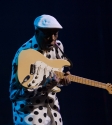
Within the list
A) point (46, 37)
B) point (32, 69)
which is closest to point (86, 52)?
point (46, 37)

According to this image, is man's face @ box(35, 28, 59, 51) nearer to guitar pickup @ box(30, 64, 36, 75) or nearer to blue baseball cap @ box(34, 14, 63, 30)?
blue baseball cap @ box(34, 14, 63, 30)

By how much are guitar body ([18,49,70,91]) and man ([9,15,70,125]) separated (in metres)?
0.06

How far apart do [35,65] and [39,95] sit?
8.3 inches

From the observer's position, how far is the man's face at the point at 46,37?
2.29 metres

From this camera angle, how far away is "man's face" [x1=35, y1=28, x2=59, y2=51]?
7.51 feet

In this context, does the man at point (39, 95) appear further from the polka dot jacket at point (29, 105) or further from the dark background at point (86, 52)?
the dark background at point (86, 52)

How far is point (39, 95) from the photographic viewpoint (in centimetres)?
228

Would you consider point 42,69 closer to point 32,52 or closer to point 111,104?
point 32,52

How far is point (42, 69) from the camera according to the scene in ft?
7.41

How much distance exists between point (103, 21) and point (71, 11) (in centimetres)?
44

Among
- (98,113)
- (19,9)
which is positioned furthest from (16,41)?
(98,113)

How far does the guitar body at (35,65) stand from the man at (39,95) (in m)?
0.06

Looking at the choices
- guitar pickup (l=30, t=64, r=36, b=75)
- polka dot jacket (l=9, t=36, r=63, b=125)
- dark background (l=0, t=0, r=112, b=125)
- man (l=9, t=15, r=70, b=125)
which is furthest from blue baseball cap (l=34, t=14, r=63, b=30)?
dark background (l=0, t=0, r=112, b=125)

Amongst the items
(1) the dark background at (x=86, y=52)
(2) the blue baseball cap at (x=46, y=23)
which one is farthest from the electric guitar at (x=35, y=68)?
(1) the dark background at (x=86, y=52)
